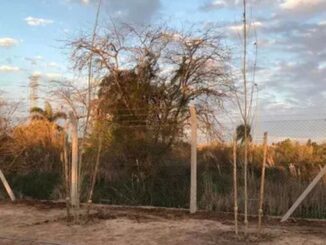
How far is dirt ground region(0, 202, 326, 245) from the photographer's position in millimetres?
10773

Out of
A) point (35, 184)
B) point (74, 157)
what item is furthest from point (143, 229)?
point (35, 184)

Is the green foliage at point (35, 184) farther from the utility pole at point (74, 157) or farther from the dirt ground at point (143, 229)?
the dirt ground at point (143, 229)

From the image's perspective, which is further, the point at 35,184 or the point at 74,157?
the point at 35,184

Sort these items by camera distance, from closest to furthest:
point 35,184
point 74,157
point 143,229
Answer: point 143,229 → point 74,157 → point 35,184

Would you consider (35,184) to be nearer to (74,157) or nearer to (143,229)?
(74,157)

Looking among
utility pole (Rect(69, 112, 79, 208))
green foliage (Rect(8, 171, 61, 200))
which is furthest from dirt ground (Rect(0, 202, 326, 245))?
green foliage (Rect(8, 171, 61, 200))

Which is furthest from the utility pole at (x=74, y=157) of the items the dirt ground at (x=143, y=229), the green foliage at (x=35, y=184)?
the green foliage at (x=35, y=184)

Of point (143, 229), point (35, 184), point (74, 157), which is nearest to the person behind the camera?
point (143, 229)

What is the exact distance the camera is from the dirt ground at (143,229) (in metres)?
10.8

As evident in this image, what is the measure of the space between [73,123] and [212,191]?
12.9 feet

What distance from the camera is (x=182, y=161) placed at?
18875mm

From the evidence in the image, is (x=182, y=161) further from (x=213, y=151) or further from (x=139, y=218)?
(x=139, y=218)

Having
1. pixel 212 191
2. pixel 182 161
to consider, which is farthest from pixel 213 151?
pixel 212 191

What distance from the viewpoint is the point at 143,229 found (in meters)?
11.9
